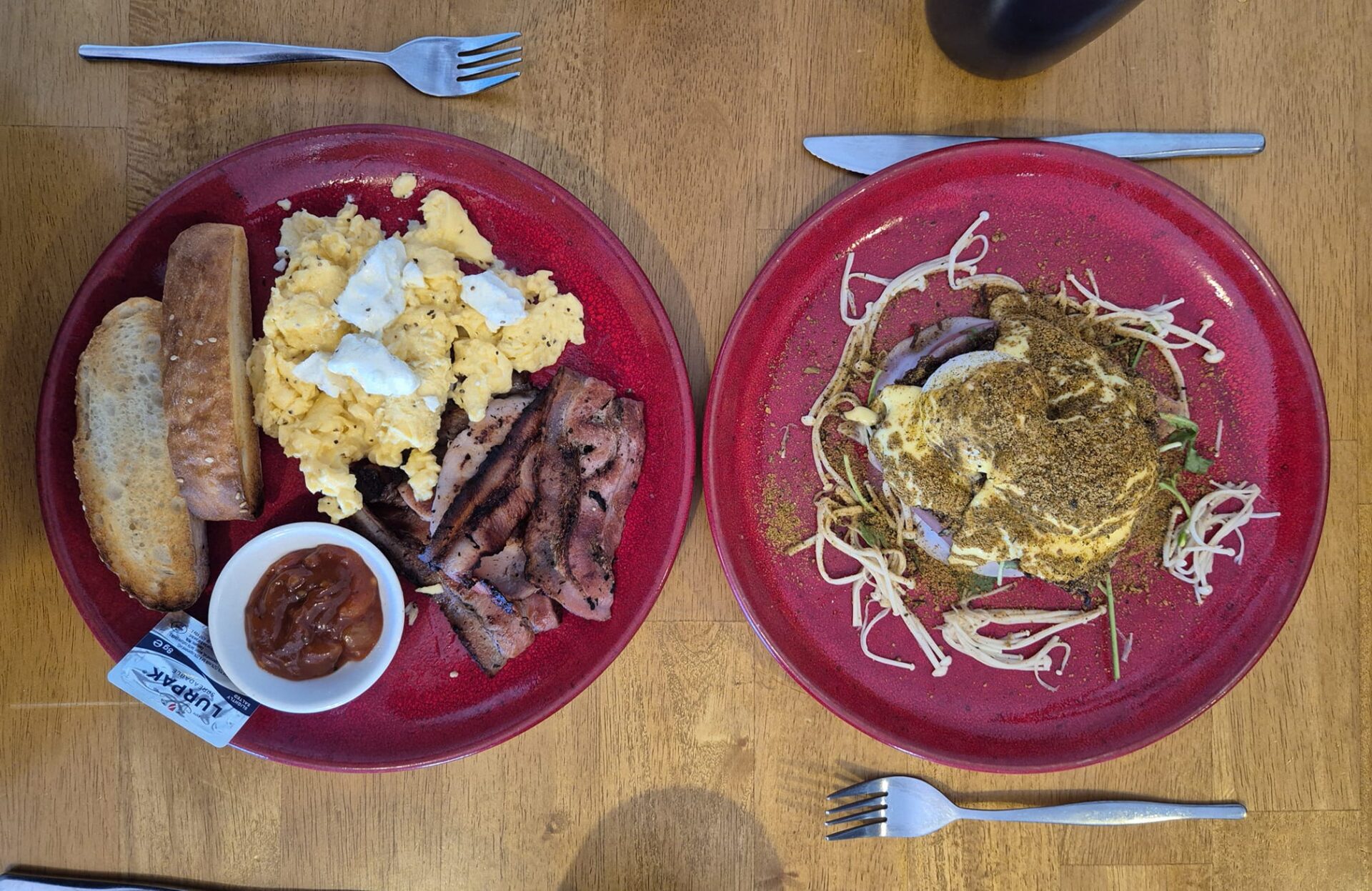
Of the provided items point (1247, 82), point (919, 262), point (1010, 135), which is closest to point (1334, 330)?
point (1247, 82)

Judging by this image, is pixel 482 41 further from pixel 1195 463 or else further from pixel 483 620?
pixel 1195 463

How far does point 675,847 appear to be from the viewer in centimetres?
210

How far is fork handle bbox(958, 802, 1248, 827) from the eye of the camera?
207cm

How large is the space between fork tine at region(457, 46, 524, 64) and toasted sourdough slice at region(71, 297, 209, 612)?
99 cm

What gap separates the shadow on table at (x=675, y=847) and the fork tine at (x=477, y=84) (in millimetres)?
1938

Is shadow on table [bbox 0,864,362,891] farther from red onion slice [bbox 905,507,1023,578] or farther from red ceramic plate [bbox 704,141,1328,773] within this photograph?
red onion slice [bbox 905,507,1023,578]

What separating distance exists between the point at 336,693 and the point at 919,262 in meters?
1.81

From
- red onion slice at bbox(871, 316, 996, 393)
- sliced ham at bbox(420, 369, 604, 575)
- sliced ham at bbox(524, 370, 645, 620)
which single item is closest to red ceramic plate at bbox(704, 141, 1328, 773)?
red onion slice at bbox(871, 316, 996, 393)

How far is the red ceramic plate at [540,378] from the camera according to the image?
6.20 ft

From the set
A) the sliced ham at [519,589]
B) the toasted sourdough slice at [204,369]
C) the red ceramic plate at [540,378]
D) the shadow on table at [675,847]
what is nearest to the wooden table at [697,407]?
the shadow on table at [675,847]

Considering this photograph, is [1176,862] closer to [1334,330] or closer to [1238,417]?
[1238,417]

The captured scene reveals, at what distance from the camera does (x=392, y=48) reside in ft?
6.64

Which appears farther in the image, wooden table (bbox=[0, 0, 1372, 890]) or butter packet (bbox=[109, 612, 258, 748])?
wooden table (bbox=[0, 0, 1372, 890])

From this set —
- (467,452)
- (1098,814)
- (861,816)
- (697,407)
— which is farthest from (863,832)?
(467,452)
